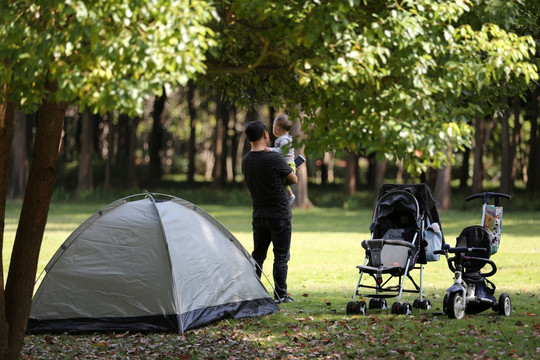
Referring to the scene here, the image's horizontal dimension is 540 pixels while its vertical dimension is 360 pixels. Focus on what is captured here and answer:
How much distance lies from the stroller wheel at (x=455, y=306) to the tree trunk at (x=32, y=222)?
4179 millimetres

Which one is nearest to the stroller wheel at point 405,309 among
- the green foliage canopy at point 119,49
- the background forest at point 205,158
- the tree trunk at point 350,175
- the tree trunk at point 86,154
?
the green foliage canopy at point 119,49

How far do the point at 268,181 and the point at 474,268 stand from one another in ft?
7.97

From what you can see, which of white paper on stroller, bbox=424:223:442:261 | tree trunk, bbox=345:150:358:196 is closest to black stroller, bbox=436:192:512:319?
white paper on stroller, bbox=424:223:442:261

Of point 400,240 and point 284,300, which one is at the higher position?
point 400,240

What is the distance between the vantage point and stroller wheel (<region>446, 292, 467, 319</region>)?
27.3ft

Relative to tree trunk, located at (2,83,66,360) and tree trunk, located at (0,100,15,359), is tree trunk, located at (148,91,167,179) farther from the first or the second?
Answer: tree trunk, located at (0,100,15,359)

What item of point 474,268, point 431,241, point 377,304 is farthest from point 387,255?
point 474,268

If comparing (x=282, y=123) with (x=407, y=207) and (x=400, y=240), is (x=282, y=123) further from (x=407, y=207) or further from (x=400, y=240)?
(x=400, y=240)

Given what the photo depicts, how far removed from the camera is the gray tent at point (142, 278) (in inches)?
325

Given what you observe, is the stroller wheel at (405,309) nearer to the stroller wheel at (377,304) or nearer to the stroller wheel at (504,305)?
the stroller wheel at (377,304)

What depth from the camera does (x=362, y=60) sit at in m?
5.25

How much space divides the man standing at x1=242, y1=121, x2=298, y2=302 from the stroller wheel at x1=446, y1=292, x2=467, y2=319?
1.87 m

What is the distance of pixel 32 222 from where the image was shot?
6.84 m

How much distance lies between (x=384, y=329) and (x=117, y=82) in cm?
450
